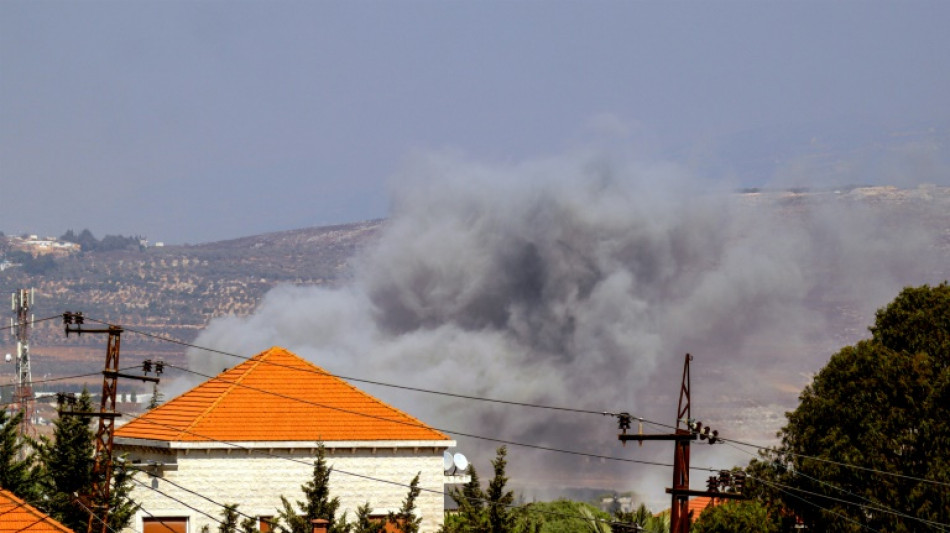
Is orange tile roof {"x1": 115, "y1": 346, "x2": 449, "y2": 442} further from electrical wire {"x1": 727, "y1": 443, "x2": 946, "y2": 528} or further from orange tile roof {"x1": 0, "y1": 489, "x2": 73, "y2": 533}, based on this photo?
electrical wire {"x1": 727, "y1": 443, "x2": 946, "y2": 528}

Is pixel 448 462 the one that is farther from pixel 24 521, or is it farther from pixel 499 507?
pixel 499 507

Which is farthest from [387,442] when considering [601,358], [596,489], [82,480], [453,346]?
[596,489]

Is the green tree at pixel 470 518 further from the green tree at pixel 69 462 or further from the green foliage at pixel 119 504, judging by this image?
the green tree at pixel 69 462

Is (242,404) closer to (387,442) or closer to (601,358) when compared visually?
(387,442)

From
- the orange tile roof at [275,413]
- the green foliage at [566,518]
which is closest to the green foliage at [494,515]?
the green foliage at [566,518]

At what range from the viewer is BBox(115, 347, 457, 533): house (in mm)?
52094

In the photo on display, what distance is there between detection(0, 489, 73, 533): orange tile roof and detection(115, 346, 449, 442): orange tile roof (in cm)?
A: 733

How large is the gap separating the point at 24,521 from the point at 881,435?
83.9 feet

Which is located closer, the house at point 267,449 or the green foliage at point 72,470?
the green foliage at point 72,470

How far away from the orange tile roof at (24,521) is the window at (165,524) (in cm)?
694

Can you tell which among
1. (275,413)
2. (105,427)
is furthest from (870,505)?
(105,427)

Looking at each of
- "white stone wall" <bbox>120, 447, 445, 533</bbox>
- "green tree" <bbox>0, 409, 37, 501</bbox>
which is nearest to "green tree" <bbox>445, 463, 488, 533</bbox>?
"white stone wall" <bbox>120, 447, 445, 533</bbox>

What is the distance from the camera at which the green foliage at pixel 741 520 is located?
52834mm

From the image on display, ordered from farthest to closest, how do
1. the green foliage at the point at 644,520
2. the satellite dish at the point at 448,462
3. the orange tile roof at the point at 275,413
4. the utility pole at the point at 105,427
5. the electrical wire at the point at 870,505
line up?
the satellite dish at the point at 448,462 → the orange tile roof at the point at 275,413 → the electrical wire at the point at 870,505 → the green foliage at the point at 644,520 → the utility pole at the point at 105,427
